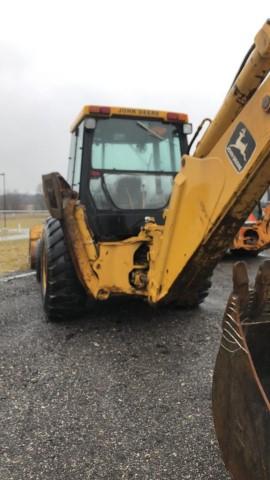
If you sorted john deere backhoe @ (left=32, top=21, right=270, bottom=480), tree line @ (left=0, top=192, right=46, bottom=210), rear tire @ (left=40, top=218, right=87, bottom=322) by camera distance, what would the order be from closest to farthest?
john deere backhoe @ (left=32, top=21, right=270, bottom=480) → rear tire @ (left=40, top=218, right=87, bottom=322) → tree line @ (left=0, top=192, right=46, bottom=210)

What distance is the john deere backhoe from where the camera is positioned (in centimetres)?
212

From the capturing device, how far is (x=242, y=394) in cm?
182

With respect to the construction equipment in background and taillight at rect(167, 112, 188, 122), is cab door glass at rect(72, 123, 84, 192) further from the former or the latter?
the construction equipment in background

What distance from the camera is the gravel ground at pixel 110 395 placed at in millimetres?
2461

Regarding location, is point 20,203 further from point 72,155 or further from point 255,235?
point 72,155

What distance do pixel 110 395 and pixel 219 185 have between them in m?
1.55

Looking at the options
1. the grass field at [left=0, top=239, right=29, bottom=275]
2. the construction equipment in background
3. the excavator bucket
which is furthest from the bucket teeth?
the construction equipment in background

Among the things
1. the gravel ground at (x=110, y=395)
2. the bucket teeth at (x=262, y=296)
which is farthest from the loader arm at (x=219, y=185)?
the bucket teeth at (x=262, y=296)

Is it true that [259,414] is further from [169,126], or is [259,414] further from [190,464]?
[169,126]

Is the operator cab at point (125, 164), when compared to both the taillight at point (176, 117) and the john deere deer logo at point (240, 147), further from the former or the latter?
the john deere deer logo at point (240, 147)

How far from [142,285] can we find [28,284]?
3.13 m

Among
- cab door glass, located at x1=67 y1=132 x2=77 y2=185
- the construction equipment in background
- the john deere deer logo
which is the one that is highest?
the john deere deer logo

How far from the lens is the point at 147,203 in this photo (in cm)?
481

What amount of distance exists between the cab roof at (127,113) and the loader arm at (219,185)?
155cm
